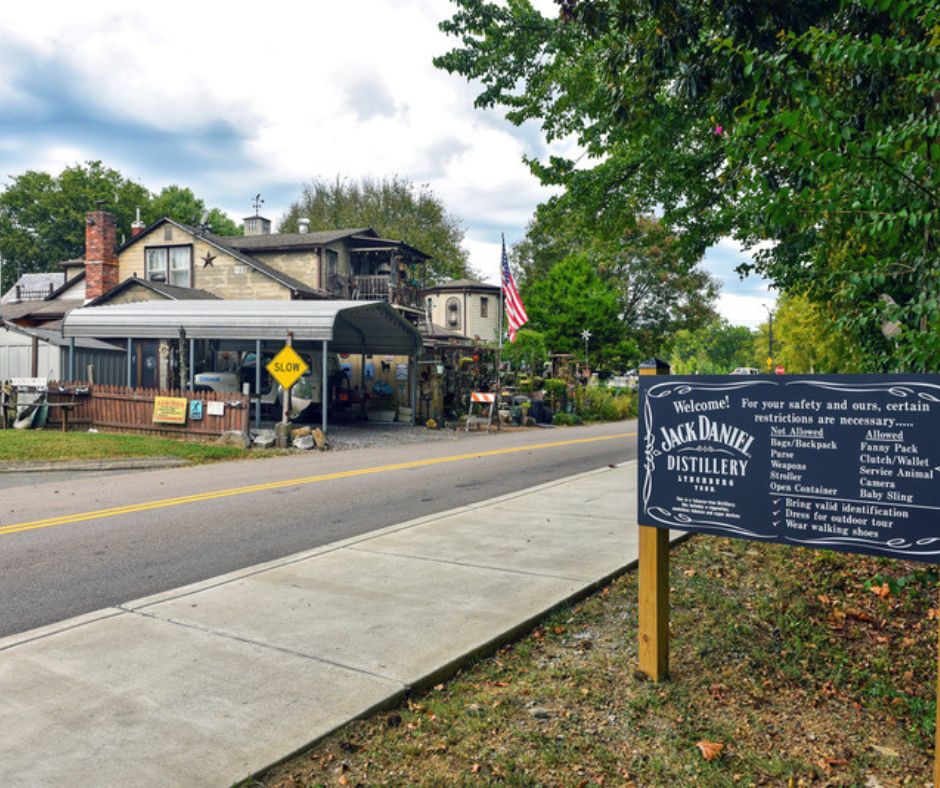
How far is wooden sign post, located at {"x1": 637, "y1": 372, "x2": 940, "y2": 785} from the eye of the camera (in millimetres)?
3580

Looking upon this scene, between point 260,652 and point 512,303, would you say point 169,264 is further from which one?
point 260,652

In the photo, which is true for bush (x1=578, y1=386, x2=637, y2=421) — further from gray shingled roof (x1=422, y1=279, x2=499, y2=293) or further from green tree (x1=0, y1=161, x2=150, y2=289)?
green tree (x1=0, y1=161, x2=150, y2=289)

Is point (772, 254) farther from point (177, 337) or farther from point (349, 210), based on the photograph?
point (349, 210)

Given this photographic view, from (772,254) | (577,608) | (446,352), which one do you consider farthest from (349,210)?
(577,608)

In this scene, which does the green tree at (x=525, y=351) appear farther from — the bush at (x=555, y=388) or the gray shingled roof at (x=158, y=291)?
the gray shingled roof at (x=158, y=291)

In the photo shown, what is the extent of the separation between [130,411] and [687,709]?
62.9 ft

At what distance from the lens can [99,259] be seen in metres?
34.8

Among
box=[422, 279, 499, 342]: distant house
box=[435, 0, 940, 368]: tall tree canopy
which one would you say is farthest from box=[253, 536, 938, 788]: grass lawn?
box=[422, 279, 499, 342]: distant house

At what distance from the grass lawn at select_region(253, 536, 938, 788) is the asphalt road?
3175mm

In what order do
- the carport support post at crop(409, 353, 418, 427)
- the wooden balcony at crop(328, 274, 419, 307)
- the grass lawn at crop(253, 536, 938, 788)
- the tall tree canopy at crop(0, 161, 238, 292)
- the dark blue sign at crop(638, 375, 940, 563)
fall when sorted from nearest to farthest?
the grass lawn at crop(253, 536, 938, 788) → the dark blue sign at crop(638, 375, 940, 563) → the carport support post at crop(409, 353, 418, 427) → the wooden balcony at crop(328, 274, 419, 307) → the tall tree canopy at crop(0, 161, 238, 292)

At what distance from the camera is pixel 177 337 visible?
23.1m

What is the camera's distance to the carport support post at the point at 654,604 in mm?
4457

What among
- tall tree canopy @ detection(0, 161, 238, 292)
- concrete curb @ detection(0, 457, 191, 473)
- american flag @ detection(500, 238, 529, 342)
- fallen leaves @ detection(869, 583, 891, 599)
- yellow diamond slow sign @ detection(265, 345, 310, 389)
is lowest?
fallen leaves @ detection(869, 583, 891, 599)

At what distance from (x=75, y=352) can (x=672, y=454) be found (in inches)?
970
